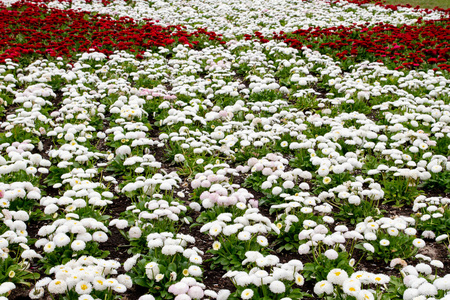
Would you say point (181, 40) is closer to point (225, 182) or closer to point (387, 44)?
point (387, 44)

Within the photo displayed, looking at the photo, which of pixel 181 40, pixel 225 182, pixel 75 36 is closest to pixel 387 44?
pixel 181 40

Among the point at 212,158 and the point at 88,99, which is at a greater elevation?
the point at 88,99

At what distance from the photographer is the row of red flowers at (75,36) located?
10.3 m

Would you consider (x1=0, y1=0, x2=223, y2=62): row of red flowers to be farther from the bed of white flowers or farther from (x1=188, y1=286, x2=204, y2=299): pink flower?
(x1=188, y1=286, x2=204, y2=299): pink flower

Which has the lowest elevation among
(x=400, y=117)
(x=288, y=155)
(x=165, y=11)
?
(x=288, y=155)

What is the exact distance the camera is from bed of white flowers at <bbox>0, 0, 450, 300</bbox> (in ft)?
12.4

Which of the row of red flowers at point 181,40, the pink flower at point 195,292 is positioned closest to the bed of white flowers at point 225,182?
the pink flower at point 195,292

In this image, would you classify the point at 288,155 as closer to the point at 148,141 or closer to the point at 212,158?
the point at 212,158

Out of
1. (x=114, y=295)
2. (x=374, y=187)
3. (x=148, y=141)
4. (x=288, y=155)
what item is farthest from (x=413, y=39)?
(x=114, y=295)

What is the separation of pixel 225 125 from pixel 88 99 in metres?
2.99

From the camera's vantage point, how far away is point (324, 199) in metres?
5.29

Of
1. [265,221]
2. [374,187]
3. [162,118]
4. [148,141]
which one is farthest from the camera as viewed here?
[162,118]

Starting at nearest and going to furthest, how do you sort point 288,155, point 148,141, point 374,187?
point 374,187
point 148,141
point 288,155

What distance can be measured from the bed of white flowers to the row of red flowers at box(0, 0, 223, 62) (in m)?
0.56
